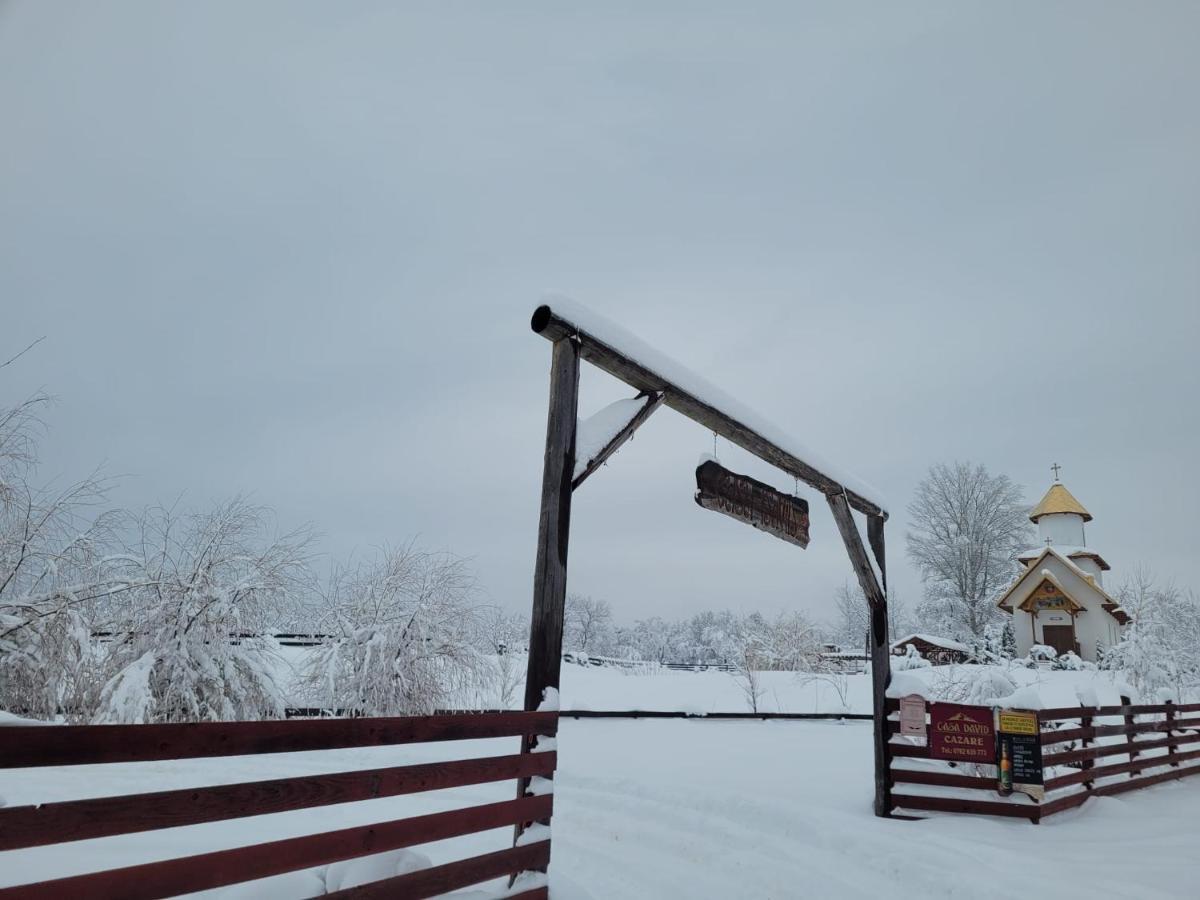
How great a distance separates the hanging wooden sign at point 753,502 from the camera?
20.4 feet

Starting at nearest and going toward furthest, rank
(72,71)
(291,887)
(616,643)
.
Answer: (291,887), (72,71), (616,643)

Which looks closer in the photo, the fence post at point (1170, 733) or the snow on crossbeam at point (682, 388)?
the snow on crossbeam at point (682, 388)

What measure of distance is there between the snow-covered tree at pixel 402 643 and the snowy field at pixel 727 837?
2.45 metres

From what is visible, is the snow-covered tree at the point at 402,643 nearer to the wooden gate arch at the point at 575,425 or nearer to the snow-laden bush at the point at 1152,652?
the wooden gate arch at the point at 575,425

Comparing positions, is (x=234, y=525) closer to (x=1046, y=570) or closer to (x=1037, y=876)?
(x=1037, y=876)

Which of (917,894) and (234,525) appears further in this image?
(234,525)

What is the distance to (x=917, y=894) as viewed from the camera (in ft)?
16.1

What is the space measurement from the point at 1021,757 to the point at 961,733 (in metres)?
0.57

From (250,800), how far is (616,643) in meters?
80.3

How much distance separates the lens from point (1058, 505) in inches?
1415

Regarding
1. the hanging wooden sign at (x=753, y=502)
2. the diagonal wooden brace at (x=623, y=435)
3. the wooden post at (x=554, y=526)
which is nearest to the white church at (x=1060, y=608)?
the hanging wooden sign at (x=753, y=502)

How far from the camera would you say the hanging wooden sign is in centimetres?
623

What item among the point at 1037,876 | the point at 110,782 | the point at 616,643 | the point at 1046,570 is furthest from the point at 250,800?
the point at 616,643

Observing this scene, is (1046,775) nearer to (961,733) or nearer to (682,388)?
(961,733)
